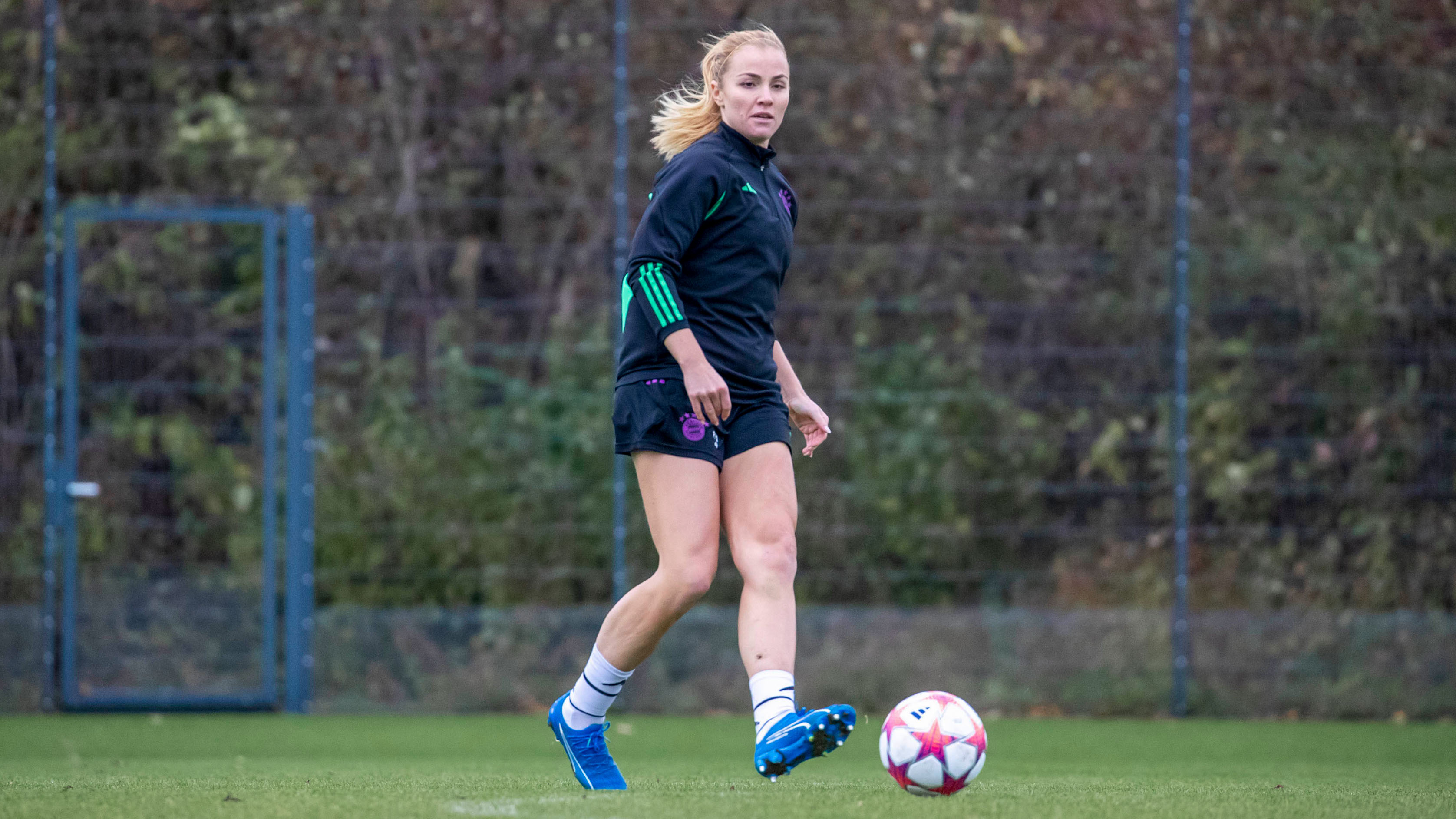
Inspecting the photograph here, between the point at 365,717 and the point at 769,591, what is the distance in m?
3.86

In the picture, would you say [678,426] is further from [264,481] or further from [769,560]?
[264,481]

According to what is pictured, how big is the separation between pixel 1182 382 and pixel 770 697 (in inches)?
163

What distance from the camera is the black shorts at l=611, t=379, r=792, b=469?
3803mm

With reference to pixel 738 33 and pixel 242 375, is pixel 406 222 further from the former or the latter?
pixel 738 33

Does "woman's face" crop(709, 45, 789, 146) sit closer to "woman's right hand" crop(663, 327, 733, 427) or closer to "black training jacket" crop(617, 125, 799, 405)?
"black training jacket" crop(617, 125, 799, 405)

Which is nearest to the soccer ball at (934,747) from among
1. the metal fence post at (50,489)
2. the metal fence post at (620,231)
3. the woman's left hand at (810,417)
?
the woman's left hand at (810,417)

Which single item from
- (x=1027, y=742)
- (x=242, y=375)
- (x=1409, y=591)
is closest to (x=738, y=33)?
(x=1027, y=742)

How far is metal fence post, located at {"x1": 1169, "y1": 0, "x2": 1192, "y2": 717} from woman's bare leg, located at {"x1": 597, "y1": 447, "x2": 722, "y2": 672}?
3.77m

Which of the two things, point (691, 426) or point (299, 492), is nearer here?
point (691, 426)

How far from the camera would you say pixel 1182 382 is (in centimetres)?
725

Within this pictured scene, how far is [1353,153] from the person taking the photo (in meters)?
7.34

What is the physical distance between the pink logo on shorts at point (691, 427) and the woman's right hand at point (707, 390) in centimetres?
12

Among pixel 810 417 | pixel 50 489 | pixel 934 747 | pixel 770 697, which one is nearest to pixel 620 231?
pixel 50 489

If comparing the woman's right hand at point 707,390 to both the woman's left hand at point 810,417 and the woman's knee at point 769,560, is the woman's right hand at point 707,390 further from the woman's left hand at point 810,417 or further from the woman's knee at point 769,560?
the woman's left hand at point 810,417
